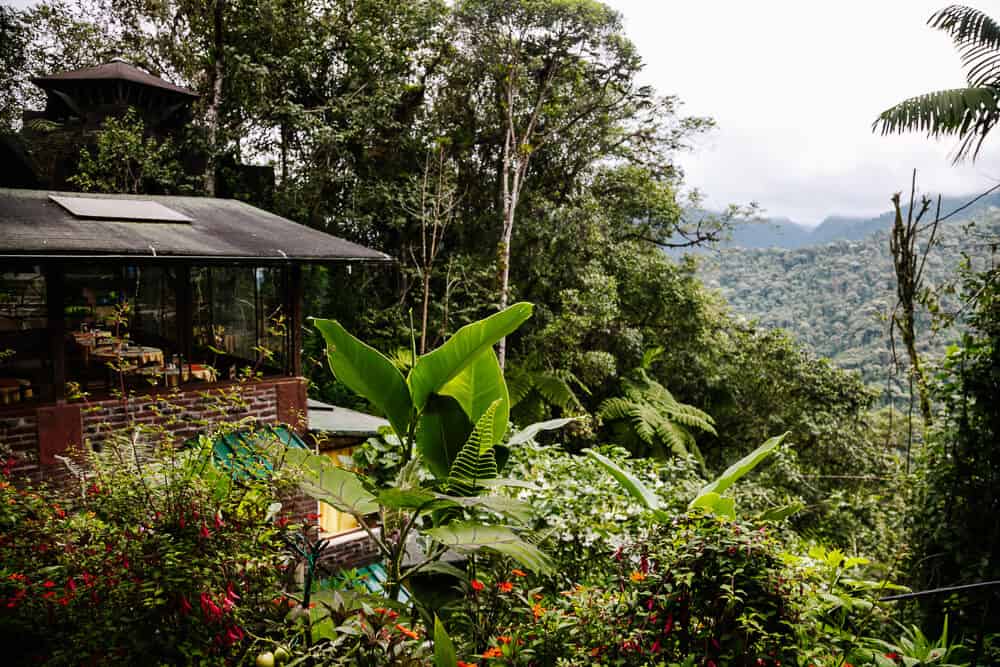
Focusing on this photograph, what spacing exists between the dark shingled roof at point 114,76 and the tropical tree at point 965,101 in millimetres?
10359

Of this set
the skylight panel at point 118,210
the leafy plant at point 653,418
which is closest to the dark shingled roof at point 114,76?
the skylight panel at point 118,210

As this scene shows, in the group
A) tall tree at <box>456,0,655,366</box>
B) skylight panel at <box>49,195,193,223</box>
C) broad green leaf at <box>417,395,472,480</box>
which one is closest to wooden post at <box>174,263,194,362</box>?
skylight panel at <box>49,195,193,223</box>

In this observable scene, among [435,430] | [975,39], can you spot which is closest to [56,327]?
[435,430]

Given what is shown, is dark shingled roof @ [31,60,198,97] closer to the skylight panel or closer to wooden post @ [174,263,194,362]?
the skylight panel

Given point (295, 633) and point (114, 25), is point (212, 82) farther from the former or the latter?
point (295, 633)

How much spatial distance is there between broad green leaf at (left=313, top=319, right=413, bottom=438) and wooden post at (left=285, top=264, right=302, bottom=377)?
431 cm

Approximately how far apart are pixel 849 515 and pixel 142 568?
8.53m

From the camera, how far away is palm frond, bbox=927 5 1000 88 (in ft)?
18.7

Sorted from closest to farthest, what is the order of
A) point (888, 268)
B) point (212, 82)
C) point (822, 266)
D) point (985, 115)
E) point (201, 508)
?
point (201, 508)
point (985, 115)
point (212, 82)
point (888, 268)
point (822, 266)

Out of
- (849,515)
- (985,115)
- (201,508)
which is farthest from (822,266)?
(201,508)

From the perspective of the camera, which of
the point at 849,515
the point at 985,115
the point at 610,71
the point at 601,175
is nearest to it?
the point at 985,115

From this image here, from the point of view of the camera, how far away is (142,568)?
1.64 m

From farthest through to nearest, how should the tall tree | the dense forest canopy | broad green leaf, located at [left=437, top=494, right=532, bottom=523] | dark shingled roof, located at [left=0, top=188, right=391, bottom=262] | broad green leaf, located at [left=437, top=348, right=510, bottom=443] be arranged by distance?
the tall tree → the dense forest canopy → dark shingled roof, located at [left=0, top=188, right=391, bottom=262] → broad green leaf, located at [left=437, top=348, right=510, bottom=443] → broad green leaf, located at [left=437, top=494, right=532, bottom=523]

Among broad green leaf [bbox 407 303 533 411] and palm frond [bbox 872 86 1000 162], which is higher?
palm frond [bbox 872 86 1000 162]
